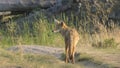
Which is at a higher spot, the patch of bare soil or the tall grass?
the tall grass

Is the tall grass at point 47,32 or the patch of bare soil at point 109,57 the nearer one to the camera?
the patch of bare soil at point 109,57

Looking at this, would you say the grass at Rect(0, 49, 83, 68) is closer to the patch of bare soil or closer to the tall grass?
the patch of bare soil

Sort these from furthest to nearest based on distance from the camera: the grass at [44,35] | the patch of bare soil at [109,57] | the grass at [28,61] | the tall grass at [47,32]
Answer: the tall grass at [47,32], the grass at [44,35], the patch of bare soil at [109,57], the grass at [28,61]

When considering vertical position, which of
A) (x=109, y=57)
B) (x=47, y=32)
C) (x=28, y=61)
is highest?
(x=47, y=32)

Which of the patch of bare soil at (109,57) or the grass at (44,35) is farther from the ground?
the grass at (44,35)

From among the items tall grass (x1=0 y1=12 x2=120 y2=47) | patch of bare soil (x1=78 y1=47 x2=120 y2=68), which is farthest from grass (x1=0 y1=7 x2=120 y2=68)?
patch of bare soil (x1=78 y1=47 x2=120 y2=68)

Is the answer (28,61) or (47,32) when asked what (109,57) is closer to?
(28,61)

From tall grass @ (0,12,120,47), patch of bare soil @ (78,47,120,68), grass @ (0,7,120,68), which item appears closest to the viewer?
patch of bare soil @ (78,47,120,68)

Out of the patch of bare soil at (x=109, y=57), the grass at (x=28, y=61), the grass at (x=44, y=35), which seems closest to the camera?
the grass at (x=28, y=61)

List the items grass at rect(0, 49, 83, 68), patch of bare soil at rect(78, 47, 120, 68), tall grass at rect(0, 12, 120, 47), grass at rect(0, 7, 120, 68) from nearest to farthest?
1. grass at rect(0, 49, 83, 68)
2. patch of bare soil at rect(78, 47, 120, 68)
3. grass at rect(0, 7, 120, 68)
4. tall grass at rect(0, 12, 120, 47)

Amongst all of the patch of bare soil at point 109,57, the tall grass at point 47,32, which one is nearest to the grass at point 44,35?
the tall grass at point 47,32

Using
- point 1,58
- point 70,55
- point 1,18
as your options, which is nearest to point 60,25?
point 70,55

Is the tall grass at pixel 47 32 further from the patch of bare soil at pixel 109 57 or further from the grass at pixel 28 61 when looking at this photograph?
the grass at pixel 28 61

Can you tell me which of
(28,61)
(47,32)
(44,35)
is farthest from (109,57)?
(47,32)
